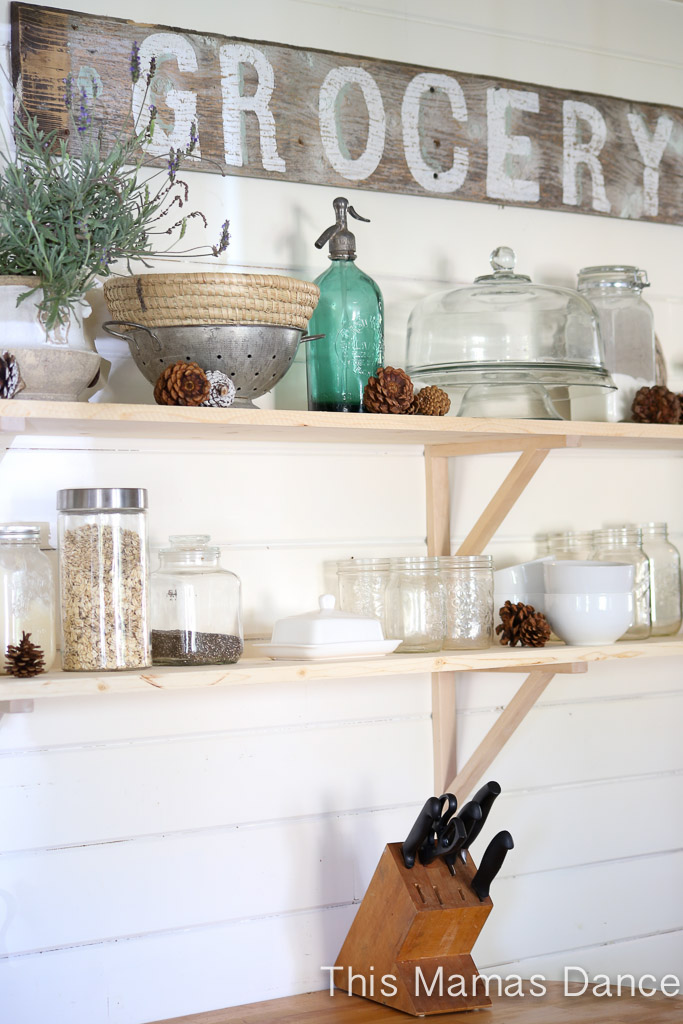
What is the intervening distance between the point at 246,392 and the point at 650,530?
2.35 ft

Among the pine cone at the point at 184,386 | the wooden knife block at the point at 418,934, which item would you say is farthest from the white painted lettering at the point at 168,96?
the wooden knife block at the point at 418,934

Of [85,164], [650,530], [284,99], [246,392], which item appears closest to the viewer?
[85,164]

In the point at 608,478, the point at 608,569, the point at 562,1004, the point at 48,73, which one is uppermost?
the point at 48,73

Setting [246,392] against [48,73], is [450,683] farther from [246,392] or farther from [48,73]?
[48,73]

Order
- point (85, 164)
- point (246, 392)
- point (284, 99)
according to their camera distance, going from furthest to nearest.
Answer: point (284, 99), point (246, 392), point (85, 164)

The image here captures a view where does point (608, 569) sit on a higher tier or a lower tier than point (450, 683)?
higher

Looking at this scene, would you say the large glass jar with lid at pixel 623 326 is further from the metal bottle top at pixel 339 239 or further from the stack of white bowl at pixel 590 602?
the metal bottle top at pixel 339 239

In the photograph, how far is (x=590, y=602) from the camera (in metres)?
1.39

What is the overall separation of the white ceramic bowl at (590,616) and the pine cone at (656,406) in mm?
278

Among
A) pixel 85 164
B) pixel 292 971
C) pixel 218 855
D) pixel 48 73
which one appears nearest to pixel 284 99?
pixel 48 73

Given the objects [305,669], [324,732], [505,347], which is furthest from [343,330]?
[324,732]

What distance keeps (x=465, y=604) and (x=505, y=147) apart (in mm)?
736

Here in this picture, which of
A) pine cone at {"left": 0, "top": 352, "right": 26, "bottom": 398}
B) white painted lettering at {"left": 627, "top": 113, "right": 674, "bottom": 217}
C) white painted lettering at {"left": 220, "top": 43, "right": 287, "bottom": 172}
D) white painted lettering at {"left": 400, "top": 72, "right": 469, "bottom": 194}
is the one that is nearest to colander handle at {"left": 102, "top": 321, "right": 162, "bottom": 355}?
pine cone at {"left": 0, "top": 352, "right": 26, "bottom": 398}

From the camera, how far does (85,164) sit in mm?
1134
